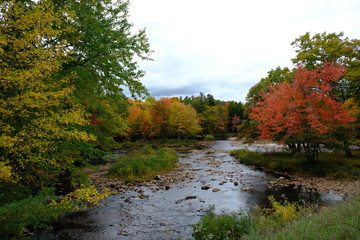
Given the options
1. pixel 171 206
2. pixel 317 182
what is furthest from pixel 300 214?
pixel 317 182

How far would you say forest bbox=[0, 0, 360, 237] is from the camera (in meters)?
5.66

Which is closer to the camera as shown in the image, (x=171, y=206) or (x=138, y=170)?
(x=171, y=206)

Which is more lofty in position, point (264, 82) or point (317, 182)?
point (264, 82)

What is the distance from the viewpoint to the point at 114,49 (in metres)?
9.24

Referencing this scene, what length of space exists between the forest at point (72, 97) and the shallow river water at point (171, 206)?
4.93ft

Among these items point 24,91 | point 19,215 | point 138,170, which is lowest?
point 138,170

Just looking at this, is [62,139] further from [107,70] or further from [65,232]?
[65,232]

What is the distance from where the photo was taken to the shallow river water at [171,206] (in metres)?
9.27

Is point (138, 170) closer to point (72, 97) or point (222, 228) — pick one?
point (72, 97)

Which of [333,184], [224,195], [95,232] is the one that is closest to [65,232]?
[95,232]

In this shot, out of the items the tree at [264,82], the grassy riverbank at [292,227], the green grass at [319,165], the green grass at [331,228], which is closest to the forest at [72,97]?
the green grass at [319,165]

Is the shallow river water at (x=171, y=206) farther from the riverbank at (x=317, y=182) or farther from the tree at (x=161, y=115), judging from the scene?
the tree at (x=161, y=115)

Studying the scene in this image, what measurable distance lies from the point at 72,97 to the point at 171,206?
776 cm

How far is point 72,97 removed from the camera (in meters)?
8.09
